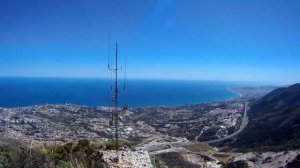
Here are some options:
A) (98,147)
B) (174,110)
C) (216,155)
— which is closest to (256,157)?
(216,155)

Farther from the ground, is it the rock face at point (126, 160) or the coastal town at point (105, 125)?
the rock face at point (126, 160)

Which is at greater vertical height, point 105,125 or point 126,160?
point 126,160

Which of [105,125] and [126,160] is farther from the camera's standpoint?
[105,125]

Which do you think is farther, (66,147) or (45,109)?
(45,109)

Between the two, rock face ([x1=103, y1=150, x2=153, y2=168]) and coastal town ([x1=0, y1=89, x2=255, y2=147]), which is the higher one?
rock face ([x1=103, y1=150, x2=153, y2=168])

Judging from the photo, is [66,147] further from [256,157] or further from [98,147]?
[256,157]

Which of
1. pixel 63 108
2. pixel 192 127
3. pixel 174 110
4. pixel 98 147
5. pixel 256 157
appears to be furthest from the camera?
pixel 174 110

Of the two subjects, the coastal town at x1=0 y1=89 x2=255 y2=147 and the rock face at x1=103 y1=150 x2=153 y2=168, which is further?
the coastal town at x1=0 y1=89 x2=255 y2=147

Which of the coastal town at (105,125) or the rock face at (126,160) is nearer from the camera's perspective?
the rock face at (126,160)
